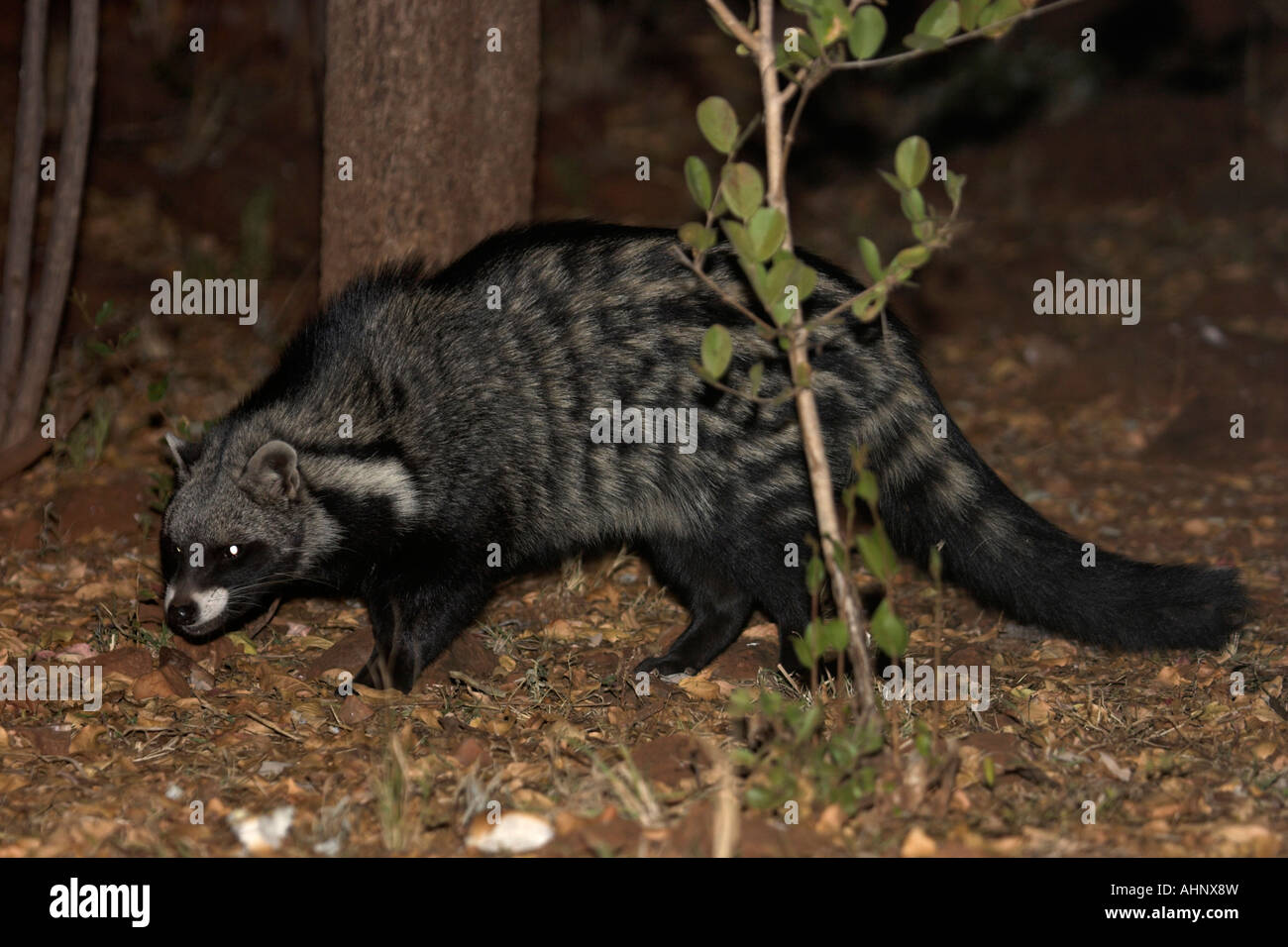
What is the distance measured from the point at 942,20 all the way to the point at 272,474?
9.53 ft

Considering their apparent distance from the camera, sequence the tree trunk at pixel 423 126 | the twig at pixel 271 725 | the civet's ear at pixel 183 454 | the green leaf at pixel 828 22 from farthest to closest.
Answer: the tree trunk at pixel 423 126, the civet's ear at pixel 183 454, the twig at pixel 271 725, the green leaf at pixel 828 22

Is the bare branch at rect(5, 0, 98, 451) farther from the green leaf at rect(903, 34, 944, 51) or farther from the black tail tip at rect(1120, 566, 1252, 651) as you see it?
the black tail tip at rect(1120, 566, 1252, 651)

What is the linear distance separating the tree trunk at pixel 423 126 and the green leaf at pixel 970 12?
3.04 meters

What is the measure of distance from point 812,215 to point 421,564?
6566mm

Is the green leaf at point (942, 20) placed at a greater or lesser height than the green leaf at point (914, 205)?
greater

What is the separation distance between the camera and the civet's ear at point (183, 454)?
224 inches

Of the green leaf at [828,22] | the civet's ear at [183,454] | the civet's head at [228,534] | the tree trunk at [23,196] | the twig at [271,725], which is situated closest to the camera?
the green leaf at [828,22]

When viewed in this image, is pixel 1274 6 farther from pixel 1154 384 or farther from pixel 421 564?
pixel 421 564

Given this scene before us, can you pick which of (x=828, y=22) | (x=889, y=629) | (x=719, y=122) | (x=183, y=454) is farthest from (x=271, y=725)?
(x=828, y=22)

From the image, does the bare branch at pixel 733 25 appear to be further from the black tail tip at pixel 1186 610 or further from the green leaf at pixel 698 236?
the black tail tip at pixel 1186 610

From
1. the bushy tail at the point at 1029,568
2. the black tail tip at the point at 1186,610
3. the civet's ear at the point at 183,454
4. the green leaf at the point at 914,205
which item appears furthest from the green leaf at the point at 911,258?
the civet's ear at the point at 183,454

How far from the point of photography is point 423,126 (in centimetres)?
645

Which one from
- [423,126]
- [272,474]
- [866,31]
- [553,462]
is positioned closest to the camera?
[866,31]

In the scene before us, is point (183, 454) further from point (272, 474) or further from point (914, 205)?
point (914, 205)
